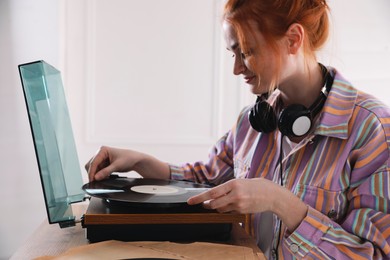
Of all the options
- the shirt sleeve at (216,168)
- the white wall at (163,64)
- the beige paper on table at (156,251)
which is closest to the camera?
the beige paper on table at (156,251)

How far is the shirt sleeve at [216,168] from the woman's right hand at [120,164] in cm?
7

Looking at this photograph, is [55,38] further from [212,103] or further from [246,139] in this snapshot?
[246,139]

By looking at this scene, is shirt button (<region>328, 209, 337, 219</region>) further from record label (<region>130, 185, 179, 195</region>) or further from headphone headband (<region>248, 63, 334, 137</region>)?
record label (<region>130, 185, 179, 195</region>)

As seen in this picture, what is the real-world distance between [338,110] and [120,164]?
0.49 metres

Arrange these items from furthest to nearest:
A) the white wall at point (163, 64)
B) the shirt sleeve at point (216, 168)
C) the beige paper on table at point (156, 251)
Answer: the white wall at point (163, 64)
the shirt sleeve at point (216, 168)
the beige paper on table at point (156, 251)

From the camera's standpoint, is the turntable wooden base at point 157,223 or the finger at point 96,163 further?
the finger at point 96,163

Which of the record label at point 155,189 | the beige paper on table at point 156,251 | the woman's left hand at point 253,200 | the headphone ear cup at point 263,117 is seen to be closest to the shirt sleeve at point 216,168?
the headphone ear cup at point 263,117

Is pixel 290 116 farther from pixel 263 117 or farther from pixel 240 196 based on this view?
pixel 240 196

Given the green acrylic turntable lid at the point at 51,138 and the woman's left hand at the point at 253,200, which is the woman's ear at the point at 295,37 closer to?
the woman's left hand at the point at 253,200

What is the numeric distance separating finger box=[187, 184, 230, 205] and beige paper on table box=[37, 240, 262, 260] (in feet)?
0.21

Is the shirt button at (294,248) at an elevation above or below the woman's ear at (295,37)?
below

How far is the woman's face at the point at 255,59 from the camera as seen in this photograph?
991 mm

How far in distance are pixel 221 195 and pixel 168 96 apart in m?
1.87

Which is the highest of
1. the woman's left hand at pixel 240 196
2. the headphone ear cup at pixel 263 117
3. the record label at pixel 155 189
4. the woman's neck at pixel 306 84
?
the woman's neck at pixel 306 84
